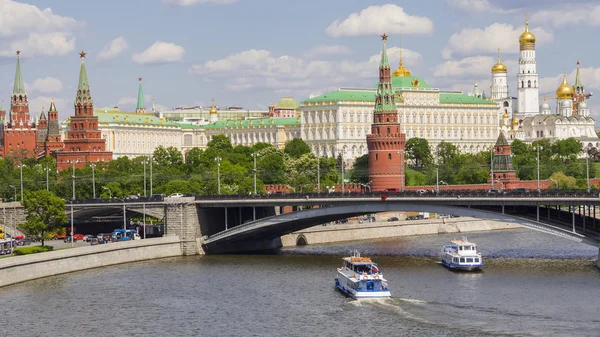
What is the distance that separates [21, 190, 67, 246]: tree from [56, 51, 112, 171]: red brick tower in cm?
8030

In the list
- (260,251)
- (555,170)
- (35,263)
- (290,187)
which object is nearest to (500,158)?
(555,170)

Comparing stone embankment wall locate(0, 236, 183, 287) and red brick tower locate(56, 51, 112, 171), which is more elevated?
red brick tower locate(56, 51, 112, 171)

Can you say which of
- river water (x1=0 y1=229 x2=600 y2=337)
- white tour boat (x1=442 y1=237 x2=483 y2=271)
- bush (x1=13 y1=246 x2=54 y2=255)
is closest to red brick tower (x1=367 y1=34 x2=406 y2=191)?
river water (x1=0 y1=229 x2=600 y2=337)

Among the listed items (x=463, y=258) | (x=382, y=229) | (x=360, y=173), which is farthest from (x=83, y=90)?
(x=463, y=258)

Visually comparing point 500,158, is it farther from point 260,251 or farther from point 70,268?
point 70,268

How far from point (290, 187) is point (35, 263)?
75.6 metres

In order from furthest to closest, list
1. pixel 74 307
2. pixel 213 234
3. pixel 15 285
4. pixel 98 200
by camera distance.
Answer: pixel 98 200, pixel 213 234, pixel 15 285, pixel 74 307

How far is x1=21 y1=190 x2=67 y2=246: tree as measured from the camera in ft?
337

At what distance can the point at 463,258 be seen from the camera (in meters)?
89.4

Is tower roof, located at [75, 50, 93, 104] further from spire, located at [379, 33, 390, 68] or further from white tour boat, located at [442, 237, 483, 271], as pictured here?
white tour boat, located at [442, 237, 483, 271]

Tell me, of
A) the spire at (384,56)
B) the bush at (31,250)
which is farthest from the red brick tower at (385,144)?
the bush at (31,250)

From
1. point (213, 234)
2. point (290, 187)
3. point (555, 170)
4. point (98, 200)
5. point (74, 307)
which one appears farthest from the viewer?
point (555, 170)

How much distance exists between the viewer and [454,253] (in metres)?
91.0

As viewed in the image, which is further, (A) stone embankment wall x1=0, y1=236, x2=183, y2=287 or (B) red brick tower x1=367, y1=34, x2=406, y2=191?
(B) red brick tower x1=367, y1=34, x2=406, y2=191
